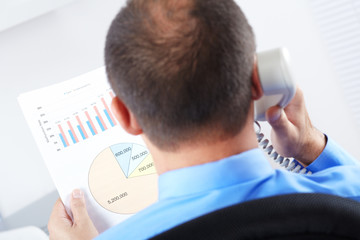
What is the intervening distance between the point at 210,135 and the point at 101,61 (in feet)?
2.09

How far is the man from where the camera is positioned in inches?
20.5

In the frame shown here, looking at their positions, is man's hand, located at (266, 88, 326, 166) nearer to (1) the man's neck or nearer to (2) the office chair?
(1) the man's neck

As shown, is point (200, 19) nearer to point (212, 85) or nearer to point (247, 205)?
point (212, 85)

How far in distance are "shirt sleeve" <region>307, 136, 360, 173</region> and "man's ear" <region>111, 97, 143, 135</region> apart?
40cm

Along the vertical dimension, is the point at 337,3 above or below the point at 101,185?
above

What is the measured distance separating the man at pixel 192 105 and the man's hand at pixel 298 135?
0.72 ft

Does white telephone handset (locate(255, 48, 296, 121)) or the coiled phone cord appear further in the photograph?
the coiled phone cord

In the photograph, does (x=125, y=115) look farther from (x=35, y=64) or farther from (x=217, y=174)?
(x=35, y=64)

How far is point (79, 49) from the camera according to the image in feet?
3.62

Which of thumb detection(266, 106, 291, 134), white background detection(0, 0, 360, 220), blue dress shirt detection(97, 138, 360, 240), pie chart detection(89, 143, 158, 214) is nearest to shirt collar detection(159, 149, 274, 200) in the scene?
blue dress shirt detection(97, 138, 360, 240)

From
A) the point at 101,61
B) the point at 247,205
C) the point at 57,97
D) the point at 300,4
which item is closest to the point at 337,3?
the point at 300,4

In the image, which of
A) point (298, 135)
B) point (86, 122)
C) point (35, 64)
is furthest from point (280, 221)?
point (35, 64)

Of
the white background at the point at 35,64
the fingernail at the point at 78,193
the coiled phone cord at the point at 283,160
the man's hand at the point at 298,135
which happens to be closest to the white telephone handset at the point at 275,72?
the man's hand at the point at 298,135

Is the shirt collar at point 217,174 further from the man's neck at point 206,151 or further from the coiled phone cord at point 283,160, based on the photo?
→ the coiled phone cord at point 283,160
